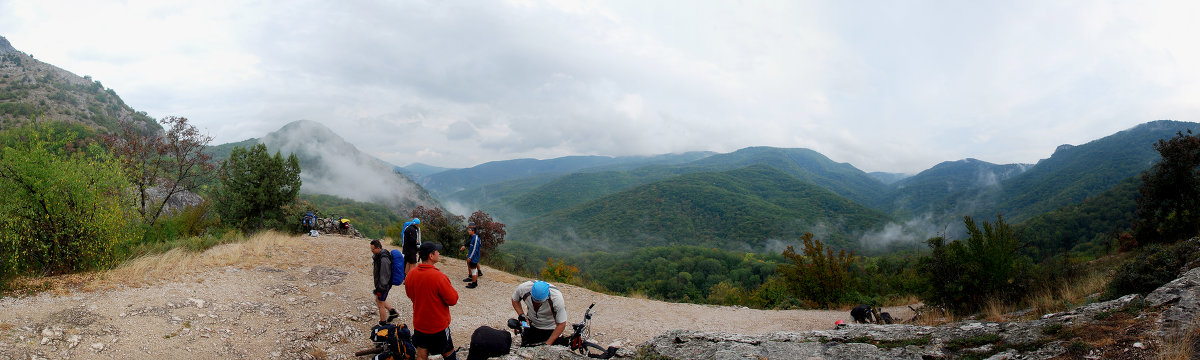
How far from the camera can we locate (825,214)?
407ft

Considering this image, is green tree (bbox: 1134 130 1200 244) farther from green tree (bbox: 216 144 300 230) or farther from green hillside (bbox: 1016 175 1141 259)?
green hillside (bbox: 1016 175 1141 259)

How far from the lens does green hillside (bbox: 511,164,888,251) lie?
11319 centimetres

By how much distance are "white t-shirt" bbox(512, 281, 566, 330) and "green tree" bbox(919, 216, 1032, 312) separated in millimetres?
9702

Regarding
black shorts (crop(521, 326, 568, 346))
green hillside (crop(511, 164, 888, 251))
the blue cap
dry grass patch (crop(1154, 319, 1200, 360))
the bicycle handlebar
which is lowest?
green hillside (crop(511, 164, 888, 251))

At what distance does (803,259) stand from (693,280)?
147 ft

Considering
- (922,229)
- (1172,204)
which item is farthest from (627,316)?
(922,229)

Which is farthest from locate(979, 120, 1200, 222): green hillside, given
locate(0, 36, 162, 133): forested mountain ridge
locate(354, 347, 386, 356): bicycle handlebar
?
locate(0, 36, 162, 133): forested mountain ridge

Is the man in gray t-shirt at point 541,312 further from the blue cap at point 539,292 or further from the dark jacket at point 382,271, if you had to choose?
the dark jacket at point 382,271

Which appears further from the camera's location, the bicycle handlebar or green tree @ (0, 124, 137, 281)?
green tree @ (0, 124, 137, 281)

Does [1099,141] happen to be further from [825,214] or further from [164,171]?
[164,171]

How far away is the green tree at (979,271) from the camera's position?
949 centimetres

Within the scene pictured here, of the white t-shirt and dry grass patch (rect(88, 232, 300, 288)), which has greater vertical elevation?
dry grass patch (rect(88, 232, 300, 288))

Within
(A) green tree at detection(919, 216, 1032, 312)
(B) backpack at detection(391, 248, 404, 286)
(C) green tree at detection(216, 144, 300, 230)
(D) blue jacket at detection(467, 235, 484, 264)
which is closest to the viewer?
(B) backpack at detection(391, 248, 404, 286)

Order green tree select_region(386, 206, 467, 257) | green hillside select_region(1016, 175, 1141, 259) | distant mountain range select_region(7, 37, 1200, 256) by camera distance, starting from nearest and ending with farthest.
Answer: green tree select_region(386, 206, 467, 257), green hillside select_region(1016, 175, 1141, 259), distant mountain range select_region(7, 37, 1200, 256)
